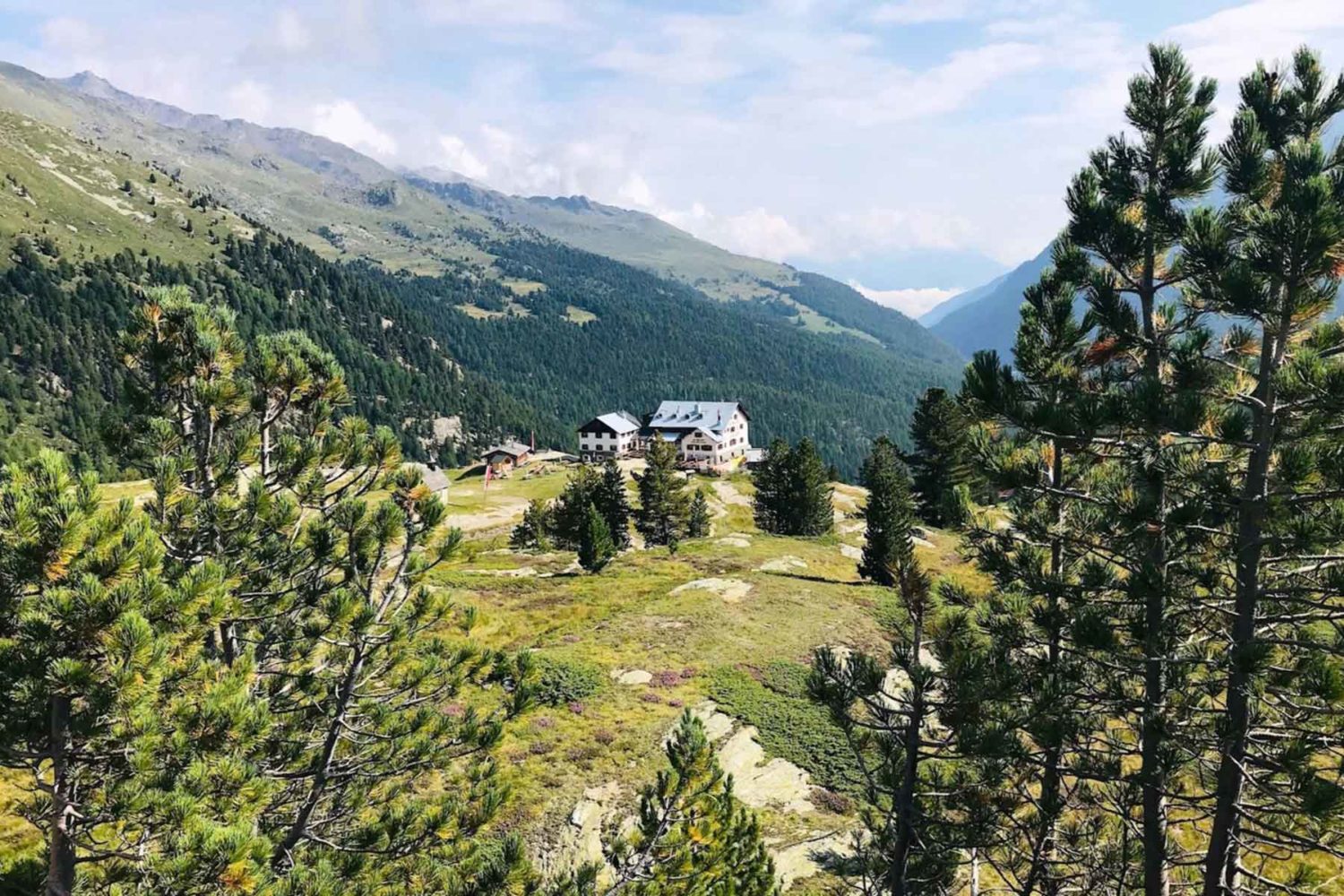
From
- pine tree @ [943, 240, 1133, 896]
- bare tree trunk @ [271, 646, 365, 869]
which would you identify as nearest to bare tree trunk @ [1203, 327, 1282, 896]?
pine tree @ [943, 240, 1133, 896]

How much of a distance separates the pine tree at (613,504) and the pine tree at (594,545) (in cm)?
1052

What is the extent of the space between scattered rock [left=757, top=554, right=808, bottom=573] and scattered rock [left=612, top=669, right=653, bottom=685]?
18.7 m

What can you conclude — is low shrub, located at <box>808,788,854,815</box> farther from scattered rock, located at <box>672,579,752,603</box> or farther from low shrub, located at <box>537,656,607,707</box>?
scattered rock, located at <box>672,579,752,603</box>

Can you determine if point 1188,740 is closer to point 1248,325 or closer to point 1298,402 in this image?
point 1298,402

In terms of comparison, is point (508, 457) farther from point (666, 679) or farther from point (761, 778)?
point (761, 778)

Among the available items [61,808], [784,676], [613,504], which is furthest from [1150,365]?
[613,504]

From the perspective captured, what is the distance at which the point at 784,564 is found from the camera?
4916 cm

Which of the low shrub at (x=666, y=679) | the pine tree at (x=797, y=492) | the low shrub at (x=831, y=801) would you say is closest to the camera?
the low shrub at (x=831, y=801)

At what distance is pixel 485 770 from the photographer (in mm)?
10344

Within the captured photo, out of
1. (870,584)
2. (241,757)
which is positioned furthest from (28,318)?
(241,757)

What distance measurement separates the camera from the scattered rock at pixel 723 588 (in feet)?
124

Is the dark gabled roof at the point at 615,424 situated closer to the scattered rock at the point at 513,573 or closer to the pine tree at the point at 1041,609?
the scattered rock at the point at 513,573

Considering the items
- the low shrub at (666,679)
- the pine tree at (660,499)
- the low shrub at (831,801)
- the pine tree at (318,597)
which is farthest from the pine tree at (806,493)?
the pine tree at (318,597)

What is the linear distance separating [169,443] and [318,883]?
5.12m
